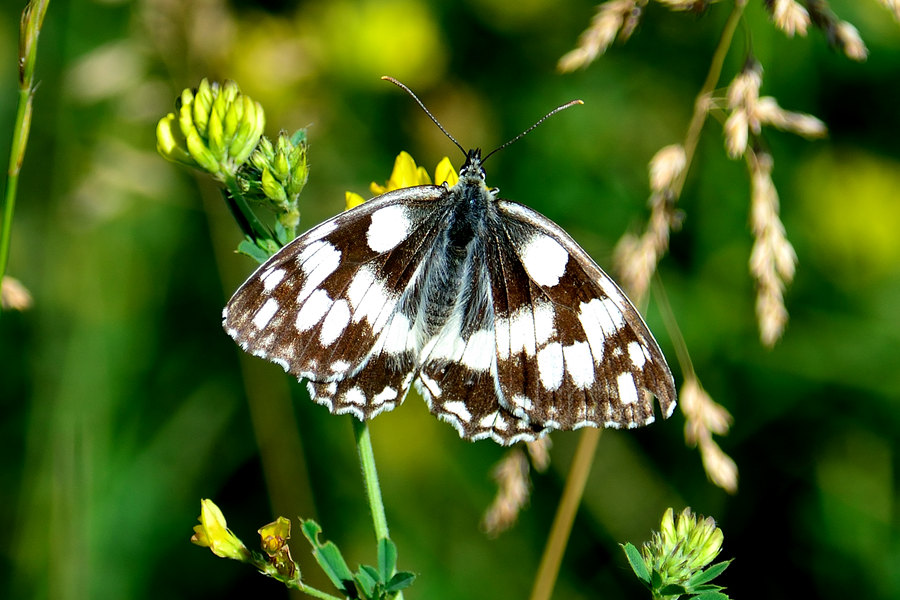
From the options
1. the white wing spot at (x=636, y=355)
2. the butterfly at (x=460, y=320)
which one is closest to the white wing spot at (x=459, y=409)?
the butterfly at (x=460, y=320)

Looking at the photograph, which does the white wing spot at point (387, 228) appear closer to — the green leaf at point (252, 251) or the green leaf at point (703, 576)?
the green leaf at point (252, 251)

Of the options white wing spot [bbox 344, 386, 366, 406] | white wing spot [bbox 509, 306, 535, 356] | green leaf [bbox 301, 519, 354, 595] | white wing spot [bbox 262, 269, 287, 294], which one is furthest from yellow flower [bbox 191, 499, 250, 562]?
white wing spot [bbox 509, 306, 535, 356]

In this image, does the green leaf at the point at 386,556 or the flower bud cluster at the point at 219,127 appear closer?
the green leaf at the point at 386,556

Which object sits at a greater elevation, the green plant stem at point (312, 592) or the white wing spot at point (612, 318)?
the white wing spot at point (612, 318)

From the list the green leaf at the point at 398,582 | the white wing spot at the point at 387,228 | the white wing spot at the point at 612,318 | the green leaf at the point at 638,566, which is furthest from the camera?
the white wing spot at the point at 387,228

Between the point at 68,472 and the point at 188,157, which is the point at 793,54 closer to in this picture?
the point at 188,157

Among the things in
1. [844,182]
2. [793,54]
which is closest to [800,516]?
[844,182]

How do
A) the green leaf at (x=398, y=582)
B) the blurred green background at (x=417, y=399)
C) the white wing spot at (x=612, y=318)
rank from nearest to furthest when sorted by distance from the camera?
the green leaf at (x=398, y=582) < the white wing spot at (x=612, y=318) < the blurred green background at (x=417, y=399)

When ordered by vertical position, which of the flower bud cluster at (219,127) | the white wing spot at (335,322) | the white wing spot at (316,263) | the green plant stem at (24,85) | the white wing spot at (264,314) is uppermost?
the green plant stem at (24,85)
